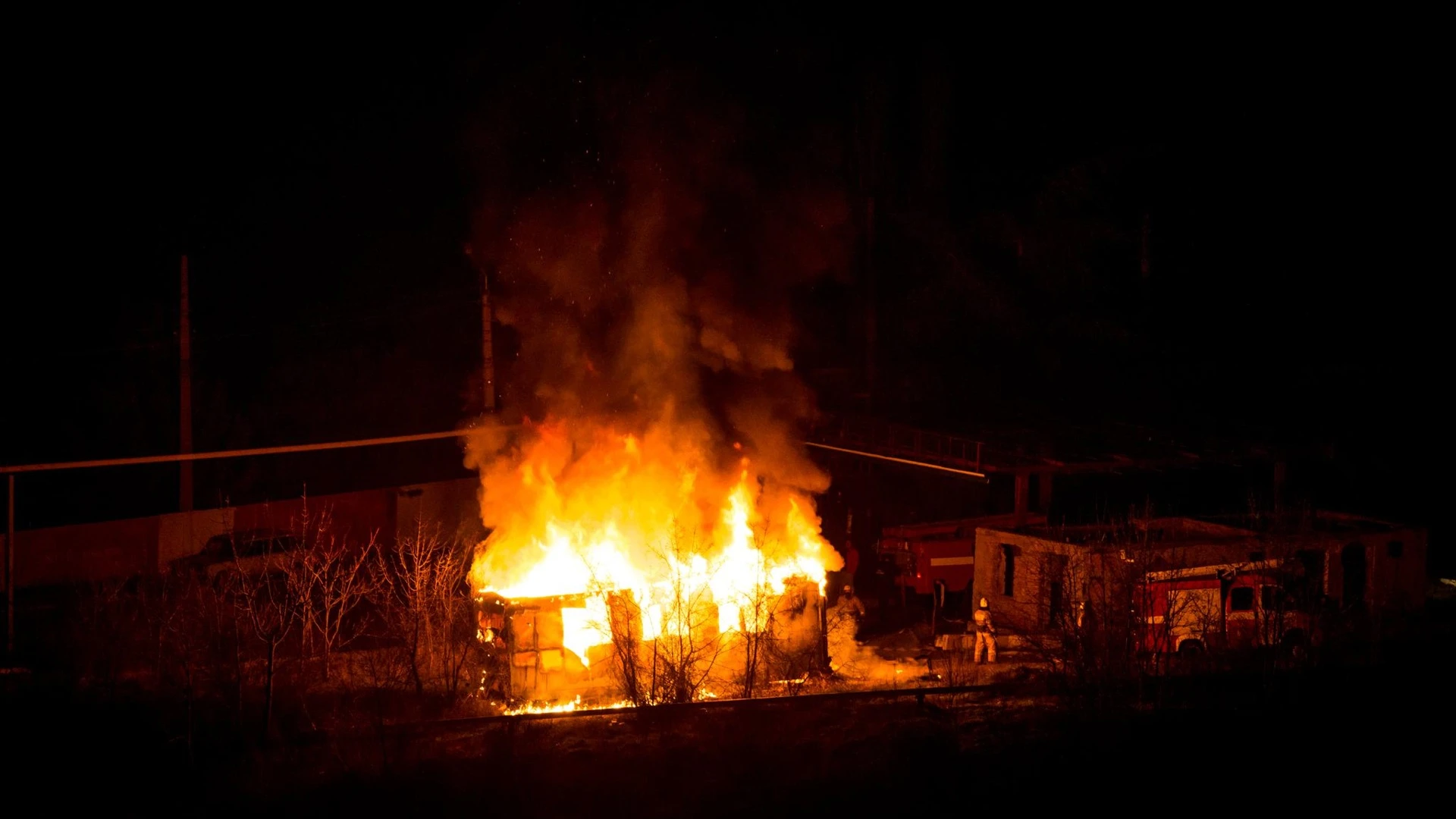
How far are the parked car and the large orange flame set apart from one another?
5.34 m

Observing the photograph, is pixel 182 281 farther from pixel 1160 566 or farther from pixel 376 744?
pixel 1160 566

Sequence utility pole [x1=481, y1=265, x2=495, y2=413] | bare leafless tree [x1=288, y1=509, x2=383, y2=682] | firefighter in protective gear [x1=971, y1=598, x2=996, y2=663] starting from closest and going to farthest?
bare leafless tree [x1=288, y1=509, x2=383, y2=682]
firefighter in protective gear [x1=971, y1=598, x2=996, y2=663]
utility pole [x1=481, y1=265, x2=495, y2=413]

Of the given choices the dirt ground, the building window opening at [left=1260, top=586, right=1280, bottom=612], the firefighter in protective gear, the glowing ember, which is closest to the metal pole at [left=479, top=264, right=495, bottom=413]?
the glowing ember

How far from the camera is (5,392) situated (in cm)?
3247

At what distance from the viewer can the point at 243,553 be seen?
22.2 metres

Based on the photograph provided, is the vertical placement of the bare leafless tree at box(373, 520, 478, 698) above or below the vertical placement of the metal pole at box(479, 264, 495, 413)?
below

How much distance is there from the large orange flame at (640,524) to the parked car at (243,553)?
5341 millimetres

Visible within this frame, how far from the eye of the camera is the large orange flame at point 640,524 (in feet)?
55.3

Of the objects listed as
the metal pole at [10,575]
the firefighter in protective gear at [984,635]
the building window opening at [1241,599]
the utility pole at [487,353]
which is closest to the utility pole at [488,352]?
the utility pole at [487,353]

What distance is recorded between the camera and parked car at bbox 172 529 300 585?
2138cm

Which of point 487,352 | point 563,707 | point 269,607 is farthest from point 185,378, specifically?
point 563,707

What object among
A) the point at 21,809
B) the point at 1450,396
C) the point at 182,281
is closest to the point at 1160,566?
the point at 21,809

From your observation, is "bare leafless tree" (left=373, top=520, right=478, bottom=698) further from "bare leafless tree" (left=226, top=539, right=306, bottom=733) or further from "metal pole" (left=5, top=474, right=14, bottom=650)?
"metal pole" (left=5, top=474, right=14, bottom=650)

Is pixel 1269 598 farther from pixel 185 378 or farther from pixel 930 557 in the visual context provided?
pixel 185 378
